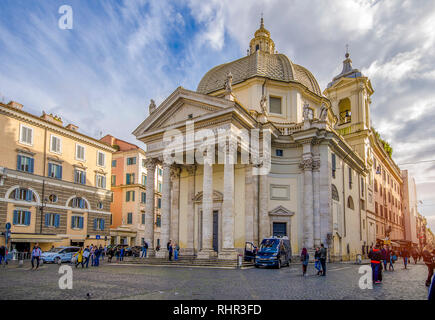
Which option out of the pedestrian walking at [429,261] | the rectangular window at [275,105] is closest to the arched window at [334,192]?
the rectangular window at [275,105]

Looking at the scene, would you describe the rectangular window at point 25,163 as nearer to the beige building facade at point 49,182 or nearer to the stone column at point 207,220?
the beige building facade at point 49,182

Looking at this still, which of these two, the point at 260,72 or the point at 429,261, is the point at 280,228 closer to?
the point at 260,72

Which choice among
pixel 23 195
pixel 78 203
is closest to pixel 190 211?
pixel 78 203

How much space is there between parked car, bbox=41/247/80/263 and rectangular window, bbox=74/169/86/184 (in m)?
9.93

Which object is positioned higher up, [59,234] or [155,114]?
[155,114]

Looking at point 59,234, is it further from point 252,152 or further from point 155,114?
point 252,152

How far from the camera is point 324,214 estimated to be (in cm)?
2775

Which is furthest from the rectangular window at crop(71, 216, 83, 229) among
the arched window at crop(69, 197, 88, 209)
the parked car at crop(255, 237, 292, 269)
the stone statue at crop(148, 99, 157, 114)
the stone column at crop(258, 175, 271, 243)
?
the parked car at crop(255, 237, 292, 269)

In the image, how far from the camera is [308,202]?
91.1 ft

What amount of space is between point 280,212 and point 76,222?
20740 mm

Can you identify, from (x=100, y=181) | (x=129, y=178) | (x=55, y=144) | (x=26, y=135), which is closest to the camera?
(x=26, y=135)
